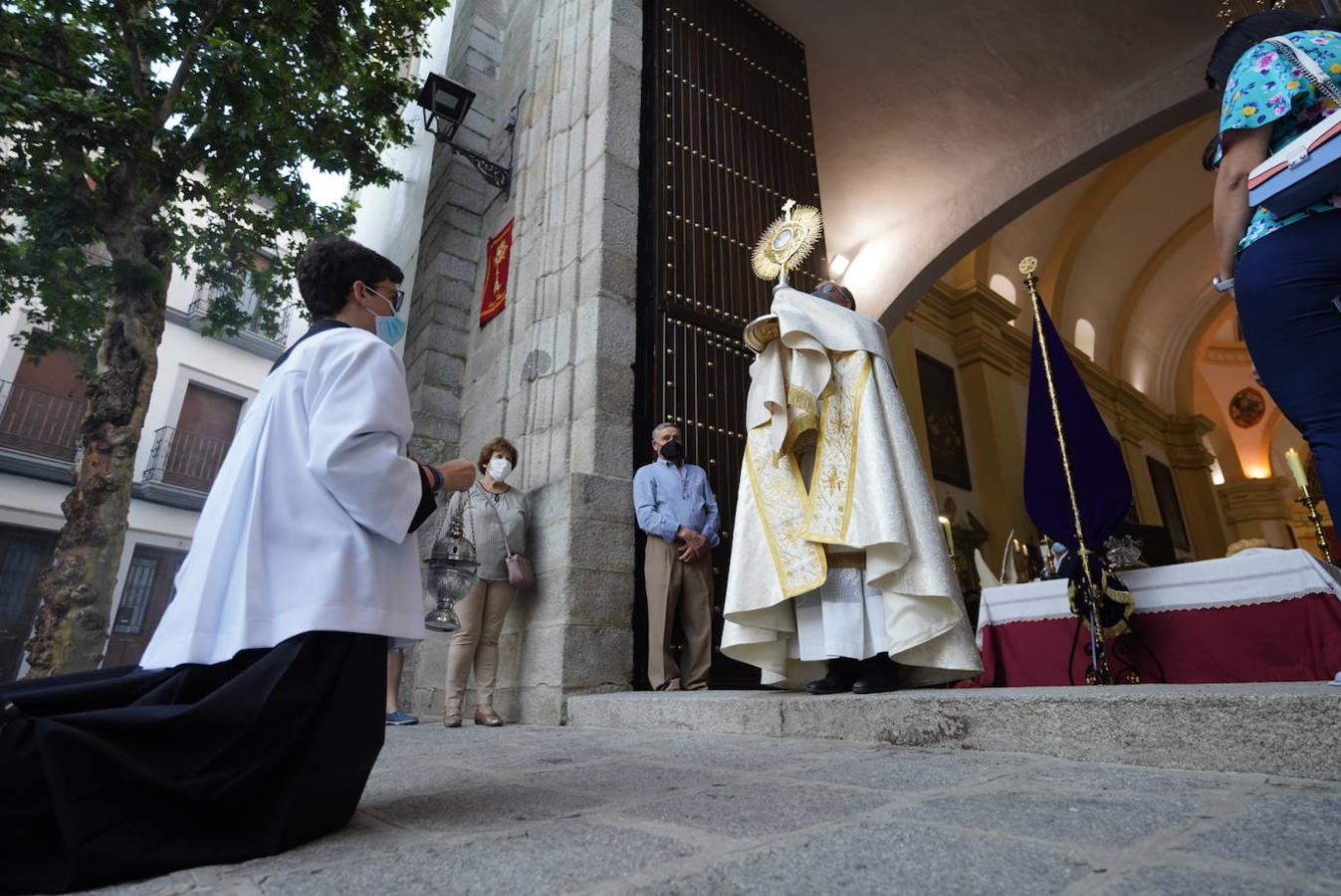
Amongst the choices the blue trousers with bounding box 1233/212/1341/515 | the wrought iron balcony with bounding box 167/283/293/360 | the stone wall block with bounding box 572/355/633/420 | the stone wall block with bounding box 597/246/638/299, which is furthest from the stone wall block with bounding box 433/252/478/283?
the wrought iron balcony with bounding box 167/283/293/360

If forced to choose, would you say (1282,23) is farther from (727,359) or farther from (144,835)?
(727,359)

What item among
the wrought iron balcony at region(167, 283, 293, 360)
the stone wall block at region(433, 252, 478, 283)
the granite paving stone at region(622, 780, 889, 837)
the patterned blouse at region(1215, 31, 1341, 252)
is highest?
the wrought iron balcony at region(167, 283, 293, 360)

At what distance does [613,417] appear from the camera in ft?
16.1

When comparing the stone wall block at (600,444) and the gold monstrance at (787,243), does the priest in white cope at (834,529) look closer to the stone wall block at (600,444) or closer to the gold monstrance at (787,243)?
the gold monstrance at (787,243)

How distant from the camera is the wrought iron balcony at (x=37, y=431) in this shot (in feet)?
39.5

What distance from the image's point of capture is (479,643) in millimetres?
4398

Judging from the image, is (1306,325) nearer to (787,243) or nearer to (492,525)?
(787,243)

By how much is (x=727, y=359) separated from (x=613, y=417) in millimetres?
1214

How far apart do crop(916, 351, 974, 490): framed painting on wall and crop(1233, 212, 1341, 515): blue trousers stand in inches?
378

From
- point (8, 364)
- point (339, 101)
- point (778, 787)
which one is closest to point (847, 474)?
point (778, 787)

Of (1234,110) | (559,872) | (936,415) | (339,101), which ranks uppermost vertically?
(339,101)

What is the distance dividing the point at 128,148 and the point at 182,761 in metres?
8.09

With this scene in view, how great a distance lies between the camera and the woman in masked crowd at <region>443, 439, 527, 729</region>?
4.29 meters

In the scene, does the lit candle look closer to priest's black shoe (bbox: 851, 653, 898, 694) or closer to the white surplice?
priest's black shoe (bbox: 851, 653, 898, 694)
